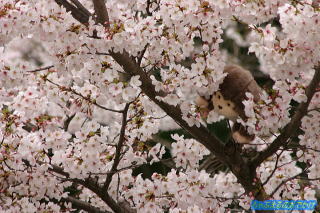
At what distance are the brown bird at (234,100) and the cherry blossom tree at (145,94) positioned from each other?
14 cm

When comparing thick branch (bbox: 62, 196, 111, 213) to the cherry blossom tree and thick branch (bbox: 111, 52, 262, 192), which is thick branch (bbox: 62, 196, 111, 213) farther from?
thick branch (bbox: 111, 52, 262, 192)

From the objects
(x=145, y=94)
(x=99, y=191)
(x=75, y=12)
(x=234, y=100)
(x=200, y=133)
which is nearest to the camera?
(x=75, y=12)

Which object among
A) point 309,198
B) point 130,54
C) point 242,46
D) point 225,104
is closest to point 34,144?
point 130,54

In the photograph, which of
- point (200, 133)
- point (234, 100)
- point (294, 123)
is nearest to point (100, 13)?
point (200, 133)

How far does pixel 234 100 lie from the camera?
4141mm

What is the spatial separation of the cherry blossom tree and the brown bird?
0.47ft

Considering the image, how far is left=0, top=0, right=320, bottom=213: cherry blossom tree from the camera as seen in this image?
3.07 m

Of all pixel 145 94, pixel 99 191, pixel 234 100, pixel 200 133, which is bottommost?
pixel 99 191

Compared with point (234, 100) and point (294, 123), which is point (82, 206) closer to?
point (234, 100)

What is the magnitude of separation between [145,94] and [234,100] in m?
0.88

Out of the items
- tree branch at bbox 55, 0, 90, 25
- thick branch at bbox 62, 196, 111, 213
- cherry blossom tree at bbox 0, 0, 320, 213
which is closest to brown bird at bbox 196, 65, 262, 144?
cherry blossom tree at bbox 0, 0, 320, 213

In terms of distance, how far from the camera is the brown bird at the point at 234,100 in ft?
13.6

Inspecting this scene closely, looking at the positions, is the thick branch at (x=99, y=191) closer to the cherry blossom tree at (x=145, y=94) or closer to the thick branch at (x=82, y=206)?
the cherry blossom tree at (x=145, y=94)

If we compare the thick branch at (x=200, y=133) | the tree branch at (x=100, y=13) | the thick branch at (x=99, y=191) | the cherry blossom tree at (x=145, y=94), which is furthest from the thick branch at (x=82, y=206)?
the tree branch at (x=100, y=13)
